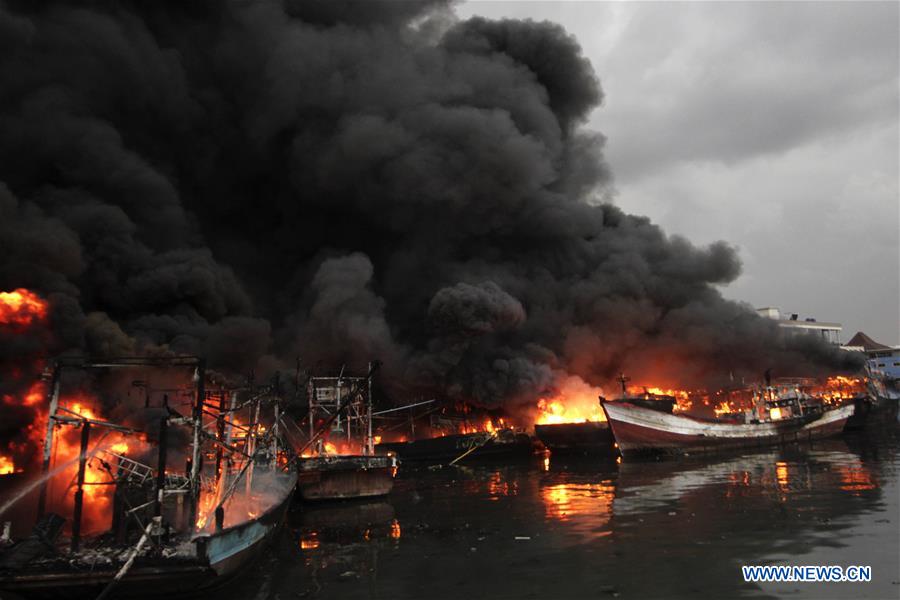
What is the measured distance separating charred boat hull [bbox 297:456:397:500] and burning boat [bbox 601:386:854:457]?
73.0ft

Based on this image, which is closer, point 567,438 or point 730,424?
point 730,424

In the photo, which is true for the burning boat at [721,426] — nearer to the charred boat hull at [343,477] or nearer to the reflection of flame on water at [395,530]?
the charred boat hull at [343,477]

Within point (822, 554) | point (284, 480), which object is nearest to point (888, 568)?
point (822, 554)

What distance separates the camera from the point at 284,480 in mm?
Result: 27406

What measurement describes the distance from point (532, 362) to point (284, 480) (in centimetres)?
4007

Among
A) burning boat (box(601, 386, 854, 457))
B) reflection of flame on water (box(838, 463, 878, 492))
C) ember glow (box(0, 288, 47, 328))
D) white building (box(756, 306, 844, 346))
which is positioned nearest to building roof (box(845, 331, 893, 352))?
white building (box(756, 306, 844, 346))

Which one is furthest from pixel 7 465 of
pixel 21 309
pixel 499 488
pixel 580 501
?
pixel 580 501

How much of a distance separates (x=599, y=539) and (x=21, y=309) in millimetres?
40433

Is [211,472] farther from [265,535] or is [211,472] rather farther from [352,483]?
[265,535]

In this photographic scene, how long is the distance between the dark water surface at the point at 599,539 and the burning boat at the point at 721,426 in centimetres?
1285

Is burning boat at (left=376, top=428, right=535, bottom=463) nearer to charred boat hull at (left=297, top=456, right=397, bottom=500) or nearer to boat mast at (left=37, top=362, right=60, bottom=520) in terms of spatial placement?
charred boat hull at (left=297, top=456, right=397, bottom=500)

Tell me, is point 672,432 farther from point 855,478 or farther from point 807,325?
point 807,325

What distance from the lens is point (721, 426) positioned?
50594 mm

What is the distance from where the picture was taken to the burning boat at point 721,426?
154 ft
